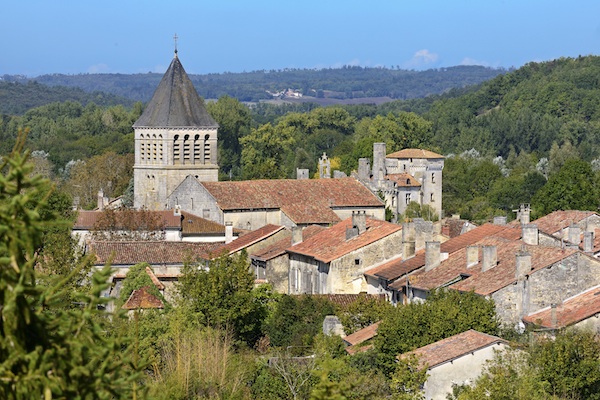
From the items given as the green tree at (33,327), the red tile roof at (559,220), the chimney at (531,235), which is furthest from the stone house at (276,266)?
the green tree at (33,327)

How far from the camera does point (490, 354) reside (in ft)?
94.1

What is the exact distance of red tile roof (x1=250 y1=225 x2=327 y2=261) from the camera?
48781 mm

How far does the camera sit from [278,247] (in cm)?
5047

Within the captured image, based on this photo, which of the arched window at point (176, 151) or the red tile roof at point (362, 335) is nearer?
the red tile roof at point (362, 335)

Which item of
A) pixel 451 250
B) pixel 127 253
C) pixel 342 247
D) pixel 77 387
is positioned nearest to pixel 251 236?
pixel 127 253

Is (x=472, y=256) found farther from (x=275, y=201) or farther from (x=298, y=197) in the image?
(x=298, y=197)

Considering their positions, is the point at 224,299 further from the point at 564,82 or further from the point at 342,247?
the point at 564,82

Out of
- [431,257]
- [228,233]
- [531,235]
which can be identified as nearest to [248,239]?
[228,233]

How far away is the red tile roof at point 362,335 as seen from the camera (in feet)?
112

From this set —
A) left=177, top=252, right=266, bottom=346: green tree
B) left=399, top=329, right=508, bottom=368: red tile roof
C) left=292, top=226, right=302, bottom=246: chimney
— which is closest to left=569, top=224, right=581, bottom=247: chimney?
left=292, top=226, right=302, bottom=246: chimney

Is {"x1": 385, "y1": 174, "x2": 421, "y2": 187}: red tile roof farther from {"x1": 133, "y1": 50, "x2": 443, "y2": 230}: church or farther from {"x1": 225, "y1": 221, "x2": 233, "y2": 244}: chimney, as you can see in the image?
{"x1": 225, "y1": 221, "x2": 233, "y2": 244}: chimney

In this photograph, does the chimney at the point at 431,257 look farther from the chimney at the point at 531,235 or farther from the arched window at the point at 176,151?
the arched window at the point at 176,151

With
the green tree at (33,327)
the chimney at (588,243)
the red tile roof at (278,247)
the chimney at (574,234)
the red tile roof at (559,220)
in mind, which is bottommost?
the red tile roof at (278,247)

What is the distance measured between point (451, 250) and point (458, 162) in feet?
192
